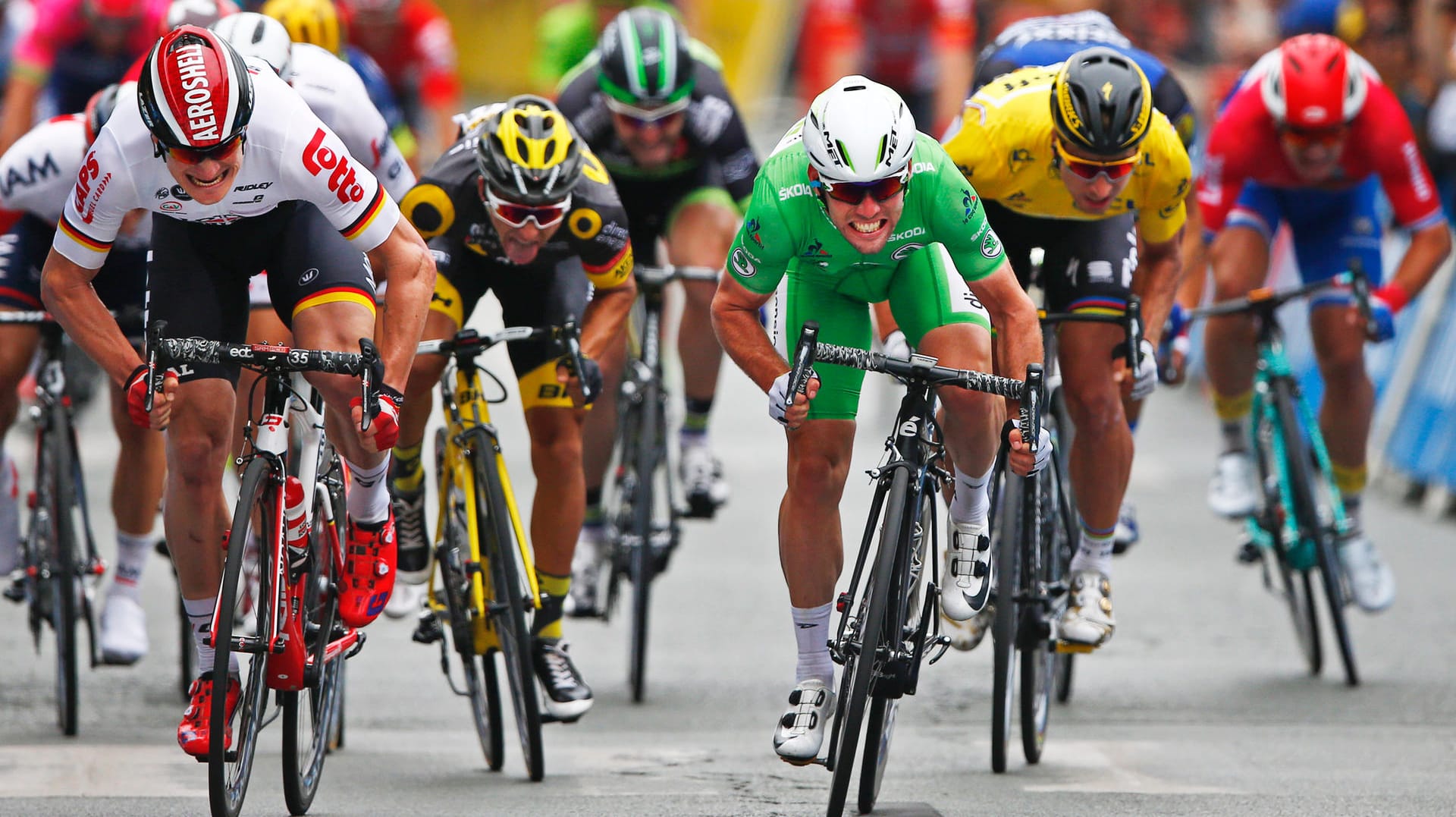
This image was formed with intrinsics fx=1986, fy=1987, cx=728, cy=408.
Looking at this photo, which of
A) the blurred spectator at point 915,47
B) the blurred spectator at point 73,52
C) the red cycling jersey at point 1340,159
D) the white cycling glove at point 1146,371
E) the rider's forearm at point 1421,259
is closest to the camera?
the white cycling glove at point 1146,371

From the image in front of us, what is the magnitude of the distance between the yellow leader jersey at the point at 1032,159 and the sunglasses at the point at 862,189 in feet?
4.36

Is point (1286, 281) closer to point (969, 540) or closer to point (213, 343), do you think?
point (969, 540)

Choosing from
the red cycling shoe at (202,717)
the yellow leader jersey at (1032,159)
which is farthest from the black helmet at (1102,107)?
the red cycling shoe at (202,717)

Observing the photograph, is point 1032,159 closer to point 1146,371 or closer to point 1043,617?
point 1146,371

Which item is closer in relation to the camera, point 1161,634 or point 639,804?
point 639,804

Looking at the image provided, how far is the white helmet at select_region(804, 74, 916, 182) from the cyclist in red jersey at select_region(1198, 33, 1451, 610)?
3.30 meters

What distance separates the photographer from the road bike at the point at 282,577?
5.18 meters

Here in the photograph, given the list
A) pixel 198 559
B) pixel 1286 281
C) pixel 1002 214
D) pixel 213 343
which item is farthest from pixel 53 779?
pixel 1286 281

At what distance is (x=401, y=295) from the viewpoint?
5.63 meters

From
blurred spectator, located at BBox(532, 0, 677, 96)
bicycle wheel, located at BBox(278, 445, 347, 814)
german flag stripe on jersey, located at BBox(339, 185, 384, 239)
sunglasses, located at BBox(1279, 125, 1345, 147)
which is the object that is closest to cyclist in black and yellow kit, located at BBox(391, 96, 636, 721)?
german flag stripe on jersey, located at BBox(339, 185, 384, 239)

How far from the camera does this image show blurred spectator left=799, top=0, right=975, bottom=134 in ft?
45.6

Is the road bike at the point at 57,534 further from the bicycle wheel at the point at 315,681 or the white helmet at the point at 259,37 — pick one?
the bicycle wheel at the point at 315,681

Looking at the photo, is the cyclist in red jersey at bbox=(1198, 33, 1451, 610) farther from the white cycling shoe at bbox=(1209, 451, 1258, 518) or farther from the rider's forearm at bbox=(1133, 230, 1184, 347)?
the rider's forearm at bbox=(1133, 230, 1184, 347)

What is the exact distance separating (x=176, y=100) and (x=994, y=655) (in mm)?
3051
